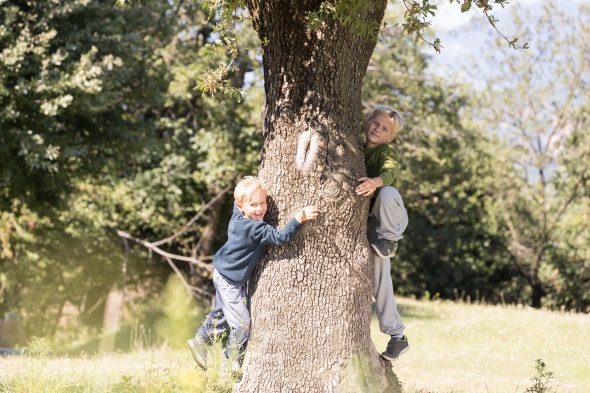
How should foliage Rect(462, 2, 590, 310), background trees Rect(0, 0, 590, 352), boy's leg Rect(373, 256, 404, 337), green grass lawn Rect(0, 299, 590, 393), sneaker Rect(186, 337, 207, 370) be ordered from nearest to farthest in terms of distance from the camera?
green grass lawn Rect(0, 299, 590, 393), sneaker Rect(186, 337, 207, 370), boy's leg Rect(373, 256, 404, 337), background trees Rect(0, 0, 590, 352), foliage Rect(462, 2, 590, 310)

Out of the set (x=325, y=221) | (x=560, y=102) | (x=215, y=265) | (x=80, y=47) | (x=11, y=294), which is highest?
(x=560, y=102)

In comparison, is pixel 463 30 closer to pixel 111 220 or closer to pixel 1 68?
pixel 111 220

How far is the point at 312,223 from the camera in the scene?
6.26 metres

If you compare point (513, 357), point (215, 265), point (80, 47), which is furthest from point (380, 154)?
point (80, 47)

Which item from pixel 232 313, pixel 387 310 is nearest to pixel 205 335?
pixel 232 313

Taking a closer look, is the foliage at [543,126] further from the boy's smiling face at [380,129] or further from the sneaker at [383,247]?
the sneaker at [383,247]

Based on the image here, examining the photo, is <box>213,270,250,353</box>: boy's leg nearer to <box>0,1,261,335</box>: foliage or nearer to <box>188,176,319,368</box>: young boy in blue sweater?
<box>188,176,319,368</box>: young boy in blue sweater

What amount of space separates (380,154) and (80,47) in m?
8.54

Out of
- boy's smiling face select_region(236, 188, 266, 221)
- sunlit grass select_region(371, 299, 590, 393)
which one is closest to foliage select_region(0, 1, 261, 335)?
boy's smiling face select_region(236, 188, 266, 221)

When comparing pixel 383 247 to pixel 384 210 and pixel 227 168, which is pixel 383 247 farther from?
pixel 227 168

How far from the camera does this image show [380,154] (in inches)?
267

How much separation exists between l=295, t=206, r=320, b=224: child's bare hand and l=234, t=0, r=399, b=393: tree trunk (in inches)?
5.1

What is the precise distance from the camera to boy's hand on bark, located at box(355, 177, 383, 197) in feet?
20.7

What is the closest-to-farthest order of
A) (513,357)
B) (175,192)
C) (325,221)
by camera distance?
(325,221) < (513,357) < (175,192)
